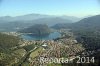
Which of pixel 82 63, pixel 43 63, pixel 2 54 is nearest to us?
pixel 82 63

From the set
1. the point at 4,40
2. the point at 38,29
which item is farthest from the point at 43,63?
the point at 38,29

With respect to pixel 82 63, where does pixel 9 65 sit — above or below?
below

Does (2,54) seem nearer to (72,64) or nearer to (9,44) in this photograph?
(9,44)

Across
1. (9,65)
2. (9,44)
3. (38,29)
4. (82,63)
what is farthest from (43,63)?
(38,29)

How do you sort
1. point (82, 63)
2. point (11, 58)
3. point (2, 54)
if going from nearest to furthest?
point (82, 63), point (11, 58), point (2, 54)

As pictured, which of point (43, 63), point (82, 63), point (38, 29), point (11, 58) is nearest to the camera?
point (82, 63)

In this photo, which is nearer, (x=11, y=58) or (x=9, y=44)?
(x=11, y=58)

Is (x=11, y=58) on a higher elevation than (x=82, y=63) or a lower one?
lower

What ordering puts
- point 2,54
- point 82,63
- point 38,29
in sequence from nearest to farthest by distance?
point 82,63 < point 2,54 < point 38,29

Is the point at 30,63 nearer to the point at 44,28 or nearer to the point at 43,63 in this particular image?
the point at 43,63
